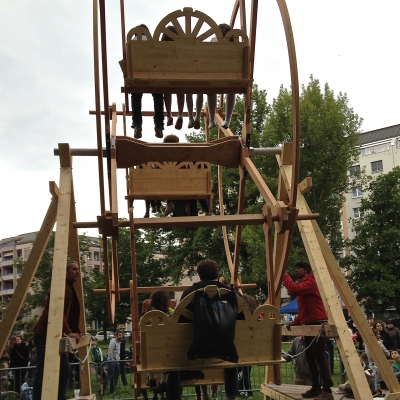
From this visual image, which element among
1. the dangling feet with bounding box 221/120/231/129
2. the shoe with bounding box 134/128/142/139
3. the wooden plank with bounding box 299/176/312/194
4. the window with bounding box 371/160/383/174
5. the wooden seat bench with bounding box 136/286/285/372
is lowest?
the wooden seat bench with bounding box 136/286/285/372

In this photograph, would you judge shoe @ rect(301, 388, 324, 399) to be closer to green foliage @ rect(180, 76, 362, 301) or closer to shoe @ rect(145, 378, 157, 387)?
shoe @ rect(145, 378, 157, 387)

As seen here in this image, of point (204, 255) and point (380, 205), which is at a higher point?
point (380, 205)

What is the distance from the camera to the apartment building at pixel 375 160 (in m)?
53.5

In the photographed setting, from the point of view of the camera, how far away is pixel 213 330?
4516mm

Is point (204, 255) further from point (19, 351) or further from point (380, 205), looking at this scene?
point (19, 351)

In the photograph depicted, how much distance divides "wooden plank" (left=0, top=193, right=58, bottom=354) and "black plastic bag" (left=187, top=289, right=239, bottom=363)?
1.79m

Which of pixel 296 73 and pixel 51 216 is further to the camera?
pixel 51 216

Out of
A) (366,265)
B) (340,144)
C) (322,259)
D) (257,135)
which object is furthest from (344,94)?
(322,259)

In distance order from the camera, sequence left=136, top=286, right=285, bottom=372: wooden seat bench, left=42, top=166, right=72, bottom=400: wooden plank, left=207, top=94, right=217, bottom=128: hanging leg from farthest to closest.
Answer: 1. left=207, top=94, right=217, bottom=128: hanging leg
2. left=136, top=286, right=285, bottom=372: wooden seat bench
3. left=42, top=166, right=72, bottom=400: wooden plank

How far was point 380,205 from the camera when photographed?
36250 mm

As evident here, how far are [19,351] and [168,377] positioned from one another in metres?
8.72

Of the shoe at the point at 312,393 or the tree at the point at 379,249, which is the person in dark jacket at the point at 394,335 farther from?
the tree at the point at 379,249

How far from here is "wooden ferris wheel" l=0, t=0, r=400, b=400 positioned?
475cm

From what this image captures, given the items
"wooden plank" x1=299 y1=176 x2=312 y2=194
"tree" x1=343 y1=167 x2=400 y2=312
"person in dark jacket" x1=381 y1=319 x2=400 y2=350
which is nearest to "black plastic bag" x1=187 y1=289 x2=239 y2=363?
"wooden plank" x1=299 y1=176 x2=312 y2=194
